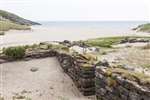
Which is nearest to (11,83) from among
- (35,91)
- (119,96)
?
(35,91)

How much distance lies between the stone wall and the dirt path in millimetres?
1595

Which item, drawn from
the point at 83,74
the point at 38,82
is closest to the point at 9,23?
the point at 38,82

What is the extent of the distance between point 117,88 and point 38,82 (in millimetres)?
6367

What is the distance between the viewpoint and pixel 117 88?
10789 millimetres

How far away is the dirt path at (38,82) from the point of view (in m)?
14.2

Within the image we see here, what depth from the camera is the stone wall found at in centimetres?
916

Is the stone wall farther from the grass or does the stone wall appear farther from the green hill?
the green hill

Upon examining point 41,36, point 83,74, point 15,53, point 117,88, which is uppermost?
point 117,88

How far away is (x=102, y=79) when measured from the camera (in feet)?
40.0

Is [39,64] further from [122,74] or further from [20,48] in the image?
[122,74]

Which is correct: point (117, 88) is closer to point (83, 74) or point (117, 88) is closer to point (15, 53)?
point (83, 74)

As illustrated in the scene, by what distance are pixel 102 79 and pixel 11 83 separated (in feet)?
19.6

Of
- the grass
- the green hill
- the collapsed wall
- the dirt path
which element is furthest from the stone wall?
the green hill

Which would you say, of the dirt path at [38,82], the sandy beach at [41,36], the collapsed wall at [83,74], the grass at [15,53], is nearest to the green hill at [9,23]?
the sandy beach at [41,36]
